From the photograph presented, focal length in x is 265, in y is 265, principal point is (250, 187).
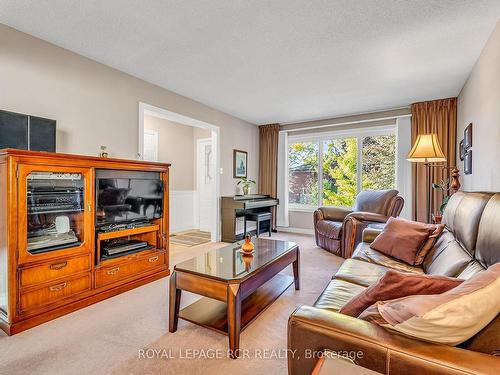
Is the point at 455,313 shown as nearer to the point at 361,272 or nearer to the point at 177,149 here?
the point at 361,272

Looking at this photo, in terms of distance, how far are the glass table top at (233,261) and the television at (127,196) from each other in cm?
106

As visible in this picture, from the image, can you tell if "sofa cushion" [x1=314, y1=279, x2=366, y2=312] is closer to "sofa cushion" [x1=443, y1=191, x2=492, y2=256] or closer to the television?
"sofa cushion" [x1=443, y1=191, x2=492, y2=256]

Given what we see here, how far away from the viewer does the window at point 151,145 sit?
519 cm

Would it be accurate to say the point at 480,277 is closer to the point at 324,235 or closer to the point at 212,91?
the point at 324,235

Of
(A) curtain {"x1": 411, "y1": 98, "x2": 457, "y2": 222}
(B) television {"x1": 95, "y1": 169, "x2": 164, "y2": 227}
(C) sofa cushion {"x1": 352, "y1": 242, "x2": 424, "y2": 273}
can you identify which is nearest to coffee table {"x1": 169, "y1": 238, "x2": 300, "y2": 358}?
(C) sofa cushion {"x1": 352, "y1": 242, "x2": 424, "y2": 273}

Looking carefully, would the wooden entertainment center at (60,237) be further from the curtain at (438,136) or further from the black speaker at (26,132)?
the curtain at (438,136)

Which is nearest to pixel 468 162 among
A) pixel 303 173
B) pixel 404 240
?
pixel 404 240

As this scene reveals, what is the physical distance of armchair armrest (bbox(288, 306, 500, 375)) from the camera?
750 millimetres

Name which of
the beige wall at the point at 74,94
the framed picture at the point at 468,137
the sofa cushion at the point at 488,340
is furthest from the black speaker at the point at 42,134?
the framed picture at the point at 468,137

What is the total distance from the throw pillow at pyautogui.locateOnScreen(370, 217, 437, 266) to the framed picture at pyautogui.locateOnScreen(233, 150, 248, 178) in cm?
323

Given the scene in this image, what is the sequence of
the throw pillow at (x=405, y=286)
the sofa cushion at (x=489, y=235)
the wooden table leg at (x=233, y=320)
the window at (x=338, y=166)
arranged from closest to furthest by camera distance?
the throw pillow at (x=405, y=286) → the sofa cushion at (x=489, y=235) → the wooden table leg at (x=233, y=320) → the window at (x=338, y=166)

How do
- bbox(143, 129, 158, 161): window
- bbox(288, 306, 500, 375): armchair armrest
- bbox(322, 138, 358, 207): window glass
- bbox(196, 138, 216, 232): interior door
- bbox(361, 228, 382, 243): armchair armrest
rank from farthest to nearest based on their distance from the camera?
1. bbox(196, 138, 216, 232): interior door
2. bbox(143, 129, 158, 161): window
3. bbox(322, 138, 358, 207): window glass
4. bbox(361, 228, 382, 243): armchair armrest
5. bbox(288, 306, 500, 375): armchair armrest

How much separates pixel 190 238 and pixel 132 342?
10.7ft

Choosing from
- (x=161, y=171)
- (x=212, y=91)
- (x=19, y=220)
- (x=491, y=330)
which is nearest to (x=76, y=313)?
(x=19, y=220)
